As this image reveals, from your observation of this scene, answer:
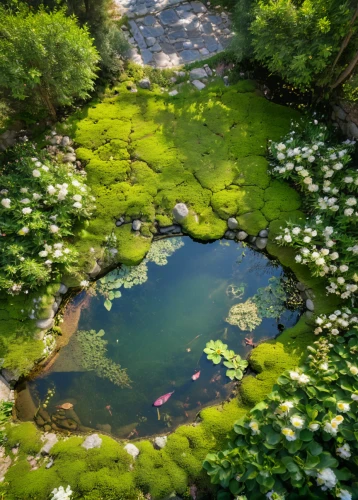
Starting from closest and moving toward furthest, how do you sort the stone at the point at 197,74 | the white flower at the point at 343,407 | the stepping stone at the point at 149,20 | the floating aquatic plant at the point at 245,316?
1. the white flower at the point at 343,407
2. the floating aquatic plant at the point at 245,316
3. the stone at the point at 197,74
4. the stepping stone at the point at 149,20

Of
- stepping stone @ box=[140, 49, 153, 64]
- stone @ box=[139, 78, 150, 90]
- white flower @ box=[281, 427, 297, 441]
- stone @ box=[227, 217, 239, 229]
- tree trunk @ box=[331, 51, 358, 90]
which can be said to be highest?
tree trunk @ box=[331, 51, 358, 90]

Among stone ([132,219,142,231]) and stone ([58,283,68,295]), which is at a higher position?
stone ([132,219,142,231])

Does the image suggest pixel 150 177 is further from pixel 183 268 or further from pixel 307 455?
pixel 307 455

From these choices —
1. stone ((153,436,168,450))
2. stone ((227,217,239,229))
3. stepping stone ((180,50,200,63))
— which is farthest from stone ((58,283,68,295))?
stepping stone ((180,50,200,63))

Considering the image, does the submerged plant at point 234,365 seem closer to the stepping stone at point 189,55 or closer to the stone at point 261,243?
the stone at point 261,243

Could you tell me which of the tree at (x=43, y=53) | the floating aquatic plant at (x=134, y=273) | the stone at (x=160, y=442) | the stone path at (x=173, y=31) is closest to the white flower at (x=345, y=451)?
the stone at (x=160, y=442)

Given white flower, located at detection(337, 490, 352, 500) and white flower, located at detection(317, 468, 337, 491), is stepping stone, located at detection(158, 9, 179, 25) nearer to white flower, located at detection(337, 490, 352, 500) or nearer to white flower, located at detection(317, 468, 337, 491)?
white flower, located at detection(317, 468, 337, 491)

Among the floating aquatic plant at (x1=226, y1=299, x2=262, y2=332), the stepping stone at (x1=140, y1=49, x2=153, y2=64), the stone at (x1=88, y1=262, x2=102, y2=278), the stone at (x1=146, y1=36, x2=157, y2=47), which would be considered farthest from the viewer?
the stone at (x1=146, y1=36, x2=157, y2=47)
